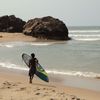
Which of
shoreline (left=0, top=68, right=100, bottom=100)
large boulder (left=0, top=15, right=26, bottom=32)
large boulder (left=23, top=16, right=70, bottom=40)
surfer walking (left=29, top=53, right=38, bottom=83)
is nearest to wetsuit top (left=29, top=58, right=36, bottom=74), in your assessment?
surfer walking (left=29, top=53, right=38, bottom=83)

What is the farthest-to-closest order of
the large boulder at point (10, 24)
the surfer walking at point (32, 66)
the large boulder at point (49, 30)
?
1. the large boulder at point (10, 24)
2. the large boulder at point (49, 30)
3. the surfer walking at point (32, 66)

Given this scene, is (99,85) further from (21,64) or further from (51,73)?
(21,64)

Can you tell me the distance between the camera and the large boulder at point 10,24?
60.8 m

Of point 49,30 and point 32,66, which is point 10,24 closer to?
point 49,30

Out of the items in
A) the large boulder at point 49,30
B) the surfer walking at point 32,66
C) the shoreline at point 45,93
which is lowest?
the shoreline at point 45,93

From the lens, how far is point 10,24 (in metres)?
61.7

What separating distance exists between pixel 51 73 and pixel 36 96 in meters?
6.86

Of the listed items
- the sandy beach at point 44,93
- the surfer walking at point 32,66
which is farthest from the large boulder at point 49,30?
the sandy beach at point 44,93

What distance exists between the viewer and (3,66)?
2023cm

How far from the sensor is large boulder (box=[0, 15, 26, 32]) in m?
60.8

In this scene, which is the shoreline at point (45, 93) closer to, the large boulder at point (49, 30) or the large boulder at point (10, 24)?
the large boulder at point (49, 30)

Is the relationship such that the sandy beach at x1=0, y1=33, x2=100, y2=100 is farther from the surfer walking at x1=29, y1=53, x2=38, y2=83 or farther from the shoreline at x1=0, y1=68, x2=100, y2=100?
the surfer walking at x1=29, y1=53, x2=38, y2=83

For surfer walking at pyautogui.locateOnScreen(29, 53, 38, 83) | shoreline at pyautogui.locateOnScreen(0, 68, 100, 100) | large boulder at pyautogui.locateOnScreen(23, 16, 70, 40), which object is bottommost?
shoreline at pyautogui.locateOnScreen(0, 68, 100, 100)

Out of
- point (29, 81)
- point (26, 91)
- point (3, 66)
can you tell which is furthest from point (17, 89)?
point (3, 66)
